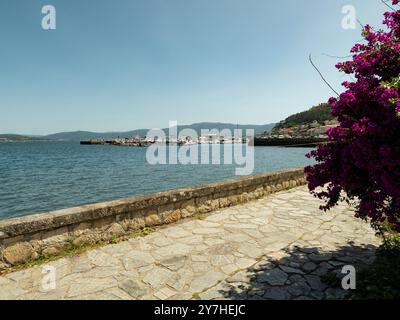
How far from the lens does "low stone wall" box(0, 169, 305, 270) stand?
442 cm

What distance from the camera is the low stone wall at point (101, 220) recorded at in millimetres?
4422

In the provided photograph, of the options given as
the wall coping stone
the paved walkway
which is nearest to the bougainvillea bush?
the paved walkway

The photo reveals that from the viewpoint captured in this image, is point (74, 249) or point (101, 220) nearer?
point (74, 249)

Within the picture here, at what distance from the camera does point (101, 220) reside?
5414mm

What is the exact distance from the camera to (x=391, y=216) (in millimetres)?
3227

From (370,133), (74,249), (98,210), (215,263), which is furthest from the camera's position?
(98,210)

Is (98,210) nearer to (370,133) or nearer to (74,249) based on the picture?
(74,249)

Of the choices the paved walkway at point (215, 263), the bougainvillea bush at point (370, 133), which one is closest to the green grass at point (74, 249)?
the paved walkway at point (215, 263)

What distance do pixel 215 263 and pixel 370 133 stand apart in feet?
9.83

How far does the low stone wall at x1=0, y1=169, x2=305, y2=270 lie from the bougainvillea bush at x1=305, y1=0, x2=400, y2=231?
355 centimetres

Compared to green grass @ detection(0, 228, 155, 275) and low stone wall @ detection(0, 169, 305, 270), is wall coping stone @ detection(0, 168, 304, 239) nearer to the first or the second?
low stone wall @ detection(0, 169, 305, 270)

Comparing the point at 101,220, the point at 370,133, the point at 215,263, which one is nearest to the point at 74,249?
the point at 101,220
